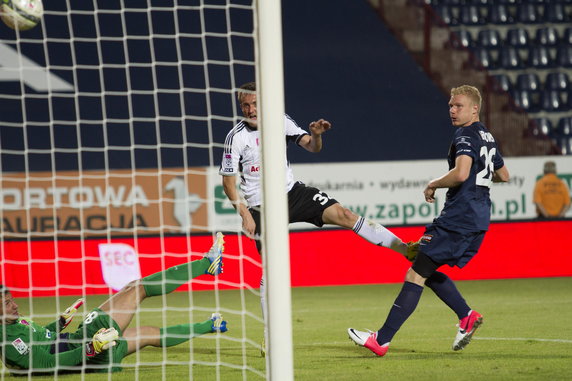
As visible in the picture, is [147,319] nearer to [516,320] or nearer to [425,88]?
[516,320]

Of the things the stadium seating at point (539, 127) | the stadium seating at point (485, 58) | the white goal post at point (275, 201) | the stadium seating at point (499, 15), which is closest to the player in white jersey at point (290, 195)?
the white goal post at point (275, 201)

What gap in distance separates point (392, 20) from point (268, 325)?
12.1 meters

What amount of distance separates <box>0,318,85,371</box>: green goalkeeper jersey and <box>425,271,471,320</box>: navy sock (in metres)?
2.21

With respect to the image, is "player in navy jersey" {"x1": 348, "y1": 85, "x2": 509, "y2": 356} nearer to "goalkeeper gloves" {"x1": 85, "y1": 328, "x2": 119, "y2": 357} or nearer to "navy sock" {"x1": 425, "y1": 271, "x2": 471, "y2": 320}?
"navy sock" {"x1": 425, "y1": 271, "x2": 471, "y2": 320}

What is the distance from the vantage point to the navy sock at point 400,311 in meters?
5.38

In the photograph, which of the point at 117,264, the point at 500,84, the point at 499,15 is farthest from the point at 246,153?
the point at 499,15

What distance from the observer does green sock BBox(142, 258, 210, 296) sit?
17.8ft

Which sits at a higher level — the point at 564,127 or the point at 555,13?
the point at 555,13

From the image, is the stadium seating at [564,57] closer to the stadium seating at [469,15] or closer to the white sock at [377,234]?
the stadium seating at [469,15]

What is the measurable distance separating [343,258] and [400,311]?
6.16 metres

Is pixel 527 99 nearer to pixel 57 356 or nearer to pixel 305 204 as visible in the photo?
pixel 305 204

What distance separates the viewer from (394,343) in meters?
6.11

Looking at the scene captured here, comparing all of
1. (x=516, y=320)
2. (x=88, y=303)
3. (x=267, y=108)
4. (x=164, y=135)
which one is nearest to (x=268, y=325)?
(x=267, y=108)

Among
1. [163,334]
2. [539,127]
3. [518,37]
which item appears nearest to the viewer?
[163,334]
